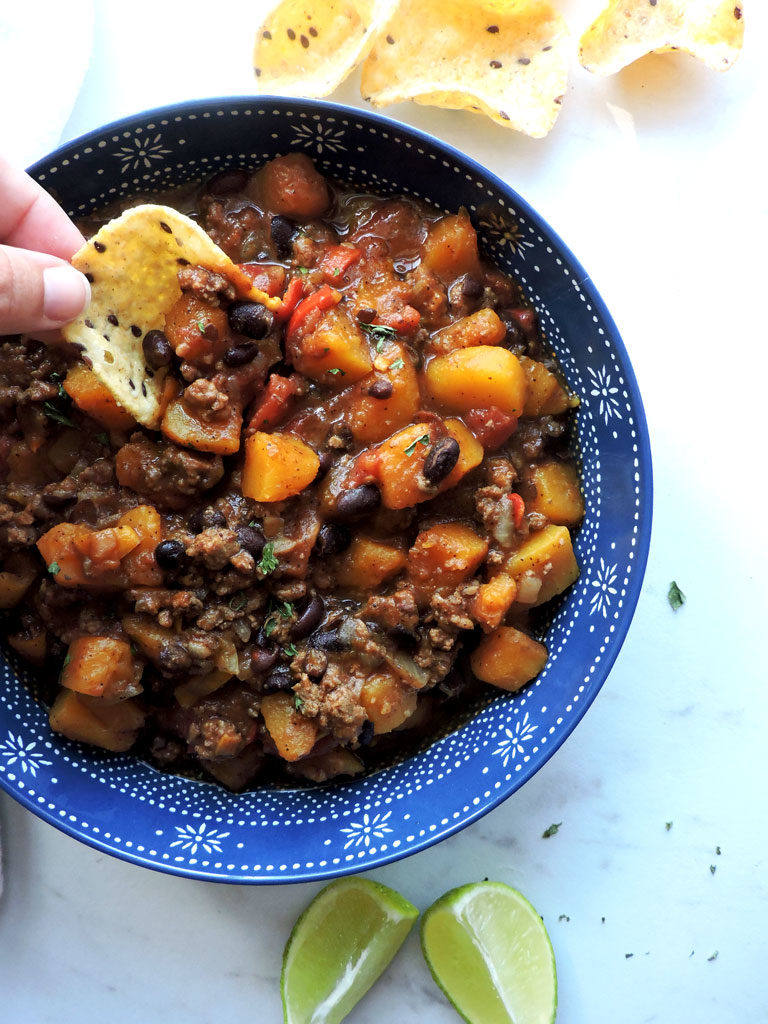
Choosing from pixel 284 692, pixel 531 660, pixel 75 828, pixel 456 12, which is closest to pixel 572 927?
pixel 531 660

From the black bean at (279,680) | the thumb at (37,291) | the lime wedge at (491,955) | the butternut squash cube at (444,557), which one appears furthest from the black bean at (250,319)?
the lime wedge at (491,955)

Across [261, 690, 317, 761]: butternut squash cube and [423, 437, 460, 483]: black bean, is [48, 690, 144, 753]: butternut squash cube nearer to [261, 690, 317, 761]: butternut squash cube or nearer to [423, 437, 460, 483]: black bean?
[261, 690, 317, 761]: butternut squash cube

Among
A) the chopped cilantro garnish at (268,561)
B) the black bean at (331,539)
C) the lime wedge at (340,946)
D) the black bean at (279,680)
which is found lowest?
the lime wedge at (340,946)

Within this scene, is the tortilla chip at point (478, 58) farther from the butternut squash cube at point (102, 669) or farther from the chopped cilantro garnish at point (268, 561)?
the butternut squash cube at point (102, 669)

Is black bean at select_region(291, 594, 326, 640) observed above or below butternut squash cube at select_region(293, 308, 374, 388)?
below

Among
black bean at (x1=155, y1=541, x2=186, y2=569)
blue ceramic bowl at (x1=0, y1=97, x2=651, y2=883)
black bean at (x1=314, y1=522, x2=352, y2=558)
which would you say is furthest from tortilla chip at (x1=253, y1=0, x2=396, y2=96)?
black bean at (x1=155, y1=541, x2=186, y2=569)

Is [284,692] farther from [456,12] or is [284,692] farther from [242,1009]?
[456,12]
